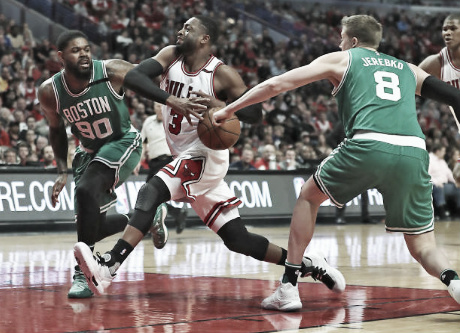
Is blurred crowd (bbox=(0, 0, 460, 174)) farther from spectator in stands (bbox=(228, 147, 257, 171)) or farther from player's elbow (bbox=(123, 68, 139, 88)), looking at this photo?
player's elbow (bbox=(123, 68, 139, 88))

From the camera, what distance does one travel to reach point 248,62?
870 inches

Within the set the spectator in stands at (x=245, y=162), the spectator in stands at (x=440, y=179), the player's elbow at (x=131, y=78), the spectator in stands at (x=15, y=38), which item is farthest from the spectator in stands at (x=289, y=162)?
the player's elbow at (x=131, y=78)

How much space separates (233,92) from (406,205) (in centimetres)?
154

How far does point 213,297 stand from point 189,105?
1347mm

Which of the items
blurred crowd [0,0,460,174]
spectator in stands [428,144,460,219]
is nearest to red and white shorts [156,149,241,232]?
blurred crowd [0,0,460,174]

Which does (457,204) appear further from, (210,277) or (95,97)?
(95,97)

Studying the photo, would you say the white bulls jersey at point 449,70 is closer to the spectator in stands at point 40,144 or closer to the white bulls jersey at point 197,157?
the white bulls jersey at point 197,157

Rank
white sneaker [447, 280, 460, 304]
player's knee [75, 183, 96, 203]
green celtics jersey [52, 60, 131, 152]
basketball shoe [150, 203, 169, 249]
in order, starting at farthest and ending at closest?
basketball shoe [150, 203, 169, 249] < green celtics jersey [52, 60, 131, 152] < player's knee [75, 183, 96, 203] < white sneaker [447, 280, 460, 304]

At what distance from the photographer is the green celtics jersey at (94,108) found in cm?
622

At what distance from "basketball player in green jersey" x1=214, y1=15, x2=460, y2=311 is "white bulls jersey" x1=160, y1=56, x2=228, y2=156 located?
0.77 m

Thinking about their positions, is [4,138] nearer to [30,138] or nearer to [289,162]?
[30,138]

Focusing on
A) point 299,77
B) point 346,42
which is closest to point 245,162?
point 346,42

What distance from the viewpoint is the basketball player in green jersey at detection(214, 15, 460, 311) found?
4.97 metres

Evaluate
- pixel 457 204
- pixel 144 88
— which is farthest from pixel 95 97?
pixel 457 204
